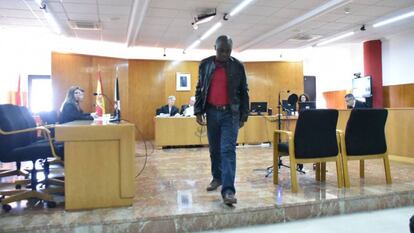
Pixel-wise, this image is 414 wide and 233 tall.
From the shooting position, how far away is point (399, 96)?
346 inches

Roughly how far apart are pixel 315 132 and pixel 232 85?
3.31 feet

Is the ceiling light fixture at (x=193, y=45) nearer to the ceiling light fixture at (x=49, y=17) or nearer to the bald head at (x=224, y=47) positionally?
the ceiling light fixture at (x=49, y=17)

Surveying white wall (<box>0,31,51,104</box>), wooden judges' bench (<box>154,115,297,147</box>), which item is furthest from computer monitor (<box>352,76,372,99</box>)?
white wall (<box>0,31,51,104</box>)

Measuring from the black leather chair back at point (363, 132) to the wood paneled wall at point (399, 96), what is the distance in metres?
6.25

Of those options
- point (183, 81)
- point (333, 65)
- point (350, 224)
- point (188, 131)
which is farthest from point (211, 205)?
point (333, 65)

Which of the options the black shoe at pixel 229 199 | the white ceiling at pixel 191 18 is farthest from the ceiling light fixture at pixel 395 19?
the black shoe at pixel 229 199

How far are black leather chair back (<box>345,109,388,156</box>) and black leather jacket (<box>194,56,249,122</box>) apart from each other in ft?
4.13

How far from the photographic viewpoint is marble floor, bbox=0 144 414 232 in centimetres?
239

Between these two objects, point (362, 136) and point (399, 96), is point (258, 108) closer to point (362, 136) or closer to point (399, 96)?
point (399, 96)

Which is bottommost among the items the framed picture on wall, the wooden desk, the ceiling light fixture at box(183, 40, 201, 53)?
the wooden desk

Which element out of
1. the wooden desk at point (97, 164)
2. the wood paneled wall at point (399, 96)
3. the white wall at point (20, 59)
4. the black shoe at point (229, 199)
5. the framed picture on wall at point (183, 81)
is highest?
the white wall at point (20, 59)

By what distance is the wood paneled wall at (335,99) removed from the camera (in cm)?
1115

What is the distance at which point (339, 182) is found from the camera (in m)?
3.34

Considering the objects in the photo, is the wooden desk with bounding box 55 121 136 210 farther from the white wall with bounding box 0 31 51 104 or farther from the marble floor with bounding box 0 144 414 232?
the white wall with bounding box 0 31 51 104
